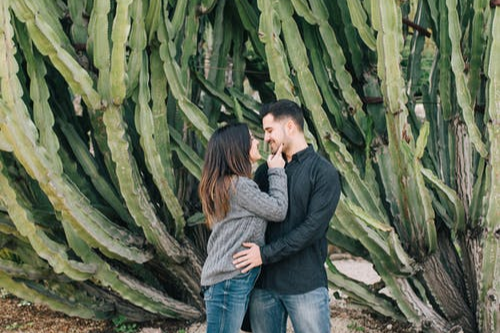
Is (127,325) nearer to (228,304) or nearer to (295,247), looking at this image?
(228,304)

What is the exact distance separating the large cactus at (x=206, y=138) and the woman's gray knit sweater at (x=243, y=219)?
0.81 m

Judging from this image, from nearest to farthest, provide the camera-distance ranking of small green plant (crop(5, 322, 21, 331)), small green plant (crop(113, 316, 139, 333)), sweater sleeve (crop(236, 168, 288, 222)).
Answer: sweater sleeve (crop(236, 168, 288, 222)), small green plant (crop(113, 316, 139, 333)), small green plant (crop(5, 322, 21, 331))

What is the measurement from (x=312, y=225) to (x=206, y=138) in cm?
129

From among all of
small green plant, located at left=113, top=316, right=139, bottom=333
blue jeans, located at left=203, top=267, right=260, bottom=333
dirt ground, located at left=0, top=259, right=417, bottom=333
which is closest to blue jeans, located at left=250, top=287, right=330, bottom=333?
blue jeans, located at left=203, top=267, right=260, bottom=333

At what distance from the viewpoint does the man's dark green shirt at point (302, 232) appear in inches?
119

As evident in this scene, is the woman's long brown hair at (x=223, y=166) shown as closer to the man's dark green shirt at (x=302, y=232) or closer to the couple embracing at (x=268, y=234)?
the couple embracing at (x=268, y=234)

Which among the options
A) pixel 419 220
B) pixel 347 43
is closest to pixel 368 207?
pixel 419 220

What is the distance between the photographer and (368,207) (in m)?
4.19

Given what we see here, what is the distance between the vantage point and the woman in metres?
3.04

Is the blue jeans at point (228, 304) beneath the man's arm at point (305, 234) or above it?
beneath

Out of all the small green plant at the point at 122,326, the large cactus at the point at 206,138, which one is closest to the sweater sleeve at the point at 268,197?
the large cactus at the point at 206,138

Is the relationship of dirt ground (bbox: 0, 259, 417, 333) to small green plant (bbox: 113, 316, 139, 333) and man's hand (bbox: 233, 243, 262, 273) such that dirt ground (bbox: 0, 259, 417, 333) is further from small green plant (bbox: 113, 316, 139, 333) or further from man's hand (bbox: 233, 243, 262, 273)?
man's hand (bbox: 233, 243, 262, 273)

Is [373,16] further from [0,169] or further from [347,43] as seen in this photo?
[0,169]

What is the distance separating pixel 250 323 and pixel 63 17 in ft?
6.99
